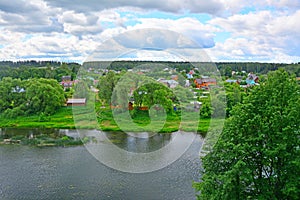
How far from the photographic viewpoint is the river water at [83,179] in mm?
11633

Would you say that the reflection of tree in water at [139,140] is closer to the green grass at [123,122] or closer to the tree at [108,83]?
the green grass at [123,122]

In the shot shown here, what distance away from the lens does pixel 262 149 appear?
634cm

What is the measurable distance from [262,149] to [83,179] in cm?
877

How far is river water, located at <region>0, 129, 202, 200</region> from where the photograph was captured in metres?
11.6

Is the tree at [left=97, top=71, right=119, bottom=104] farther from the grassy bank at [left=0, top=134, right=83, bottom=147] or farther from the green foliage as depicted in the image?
the green foliage

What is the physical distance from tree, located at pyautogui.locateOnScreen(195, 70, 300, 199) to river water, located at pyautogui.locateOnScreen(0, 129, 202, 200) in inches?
174

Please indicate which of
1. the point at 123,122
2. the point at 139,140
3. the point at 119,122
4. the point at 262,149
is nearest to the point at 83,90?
the point at 119,122

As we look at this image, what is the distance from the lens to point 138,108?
74.7 feet

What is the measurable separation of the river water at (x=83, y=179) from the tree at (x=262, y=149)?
443cm

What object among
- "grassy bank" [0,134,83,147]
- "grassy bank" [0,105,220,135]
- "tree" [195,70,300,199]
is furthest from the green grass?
"tree" [195,70,300,199]

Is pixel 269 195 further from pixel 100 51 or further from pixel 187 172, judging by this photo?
pixel 187 172

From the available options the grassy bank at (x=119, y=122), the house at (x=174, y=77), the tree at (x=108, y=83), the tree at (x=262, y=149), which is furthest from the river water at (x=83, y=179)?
the tree at (x=108, y=83)

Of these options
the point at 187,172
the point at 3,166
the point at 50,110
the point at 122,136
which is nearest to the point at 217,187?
the point at 187,172

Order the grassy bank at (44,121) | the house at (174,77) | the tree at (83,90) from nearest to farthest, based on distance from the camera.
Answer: the house at (174,77), the tree at (83,90), the grassy bank at (44,121)
